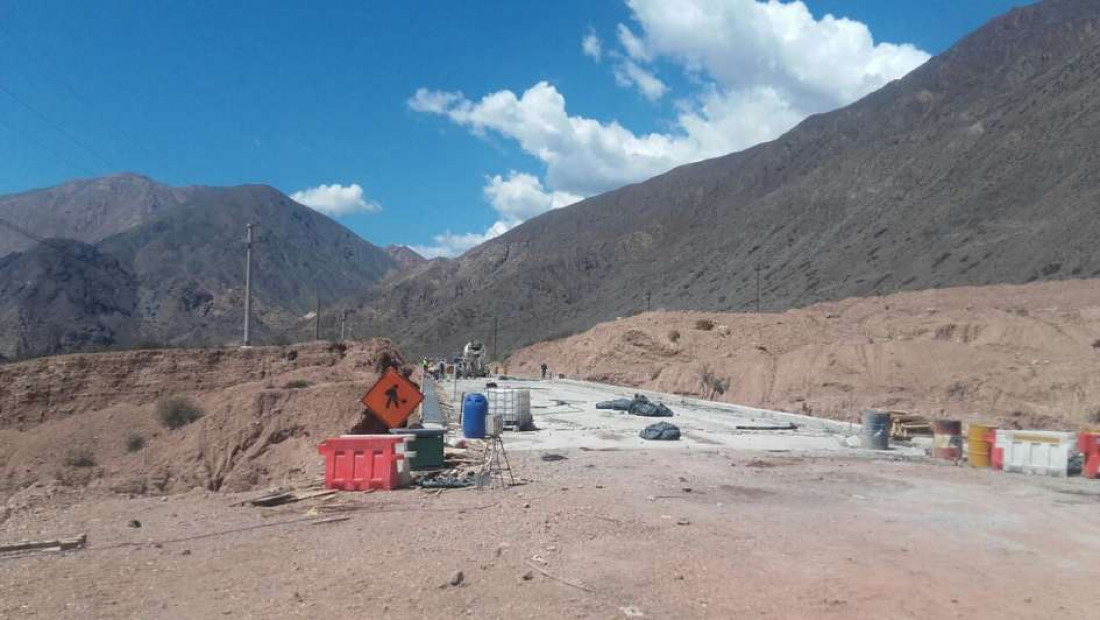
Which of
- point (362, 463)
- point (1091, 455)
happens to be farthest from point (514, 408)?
point (1091, 455)

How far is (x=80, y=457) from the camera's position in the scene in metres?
16.8

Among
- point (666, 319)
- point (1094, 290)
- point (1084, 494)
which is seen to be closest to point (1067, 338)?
point (1094, 290)

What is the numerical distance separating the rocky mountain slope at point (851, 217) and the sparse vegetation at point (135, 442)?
167ft

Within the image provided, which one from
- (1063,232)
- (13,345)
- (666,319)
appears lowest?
(13,345)

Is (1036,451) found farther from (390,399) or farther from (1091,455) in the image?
(390,399)

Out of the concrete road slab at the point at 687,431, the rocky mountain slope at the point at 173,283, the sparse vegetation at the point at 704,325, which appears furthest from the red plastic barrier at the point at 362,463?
the rocky mountain slope at the point at 173,283

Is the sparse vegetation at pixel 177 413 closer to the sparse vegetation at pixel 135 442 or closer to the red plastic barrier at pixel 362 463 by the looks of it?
the sparse vegetation at pixel 135 442

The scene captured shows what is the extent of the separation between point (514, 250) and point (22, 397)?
122308mm

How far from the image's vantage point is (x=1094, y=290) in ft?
142

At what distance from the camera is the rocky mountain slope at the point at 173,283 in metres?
94.2

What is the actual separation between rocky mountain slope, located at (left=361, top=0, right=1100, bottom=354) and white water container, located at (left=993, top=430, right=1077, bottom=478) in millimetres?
40905

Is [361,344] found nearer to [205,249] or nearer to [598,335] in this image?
[598,335]

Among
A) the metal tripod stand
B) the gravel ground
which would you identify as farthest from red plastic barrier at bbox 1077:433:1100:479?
the metal tripod stand

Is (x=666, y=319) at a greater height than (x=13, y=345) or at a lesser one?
greater
